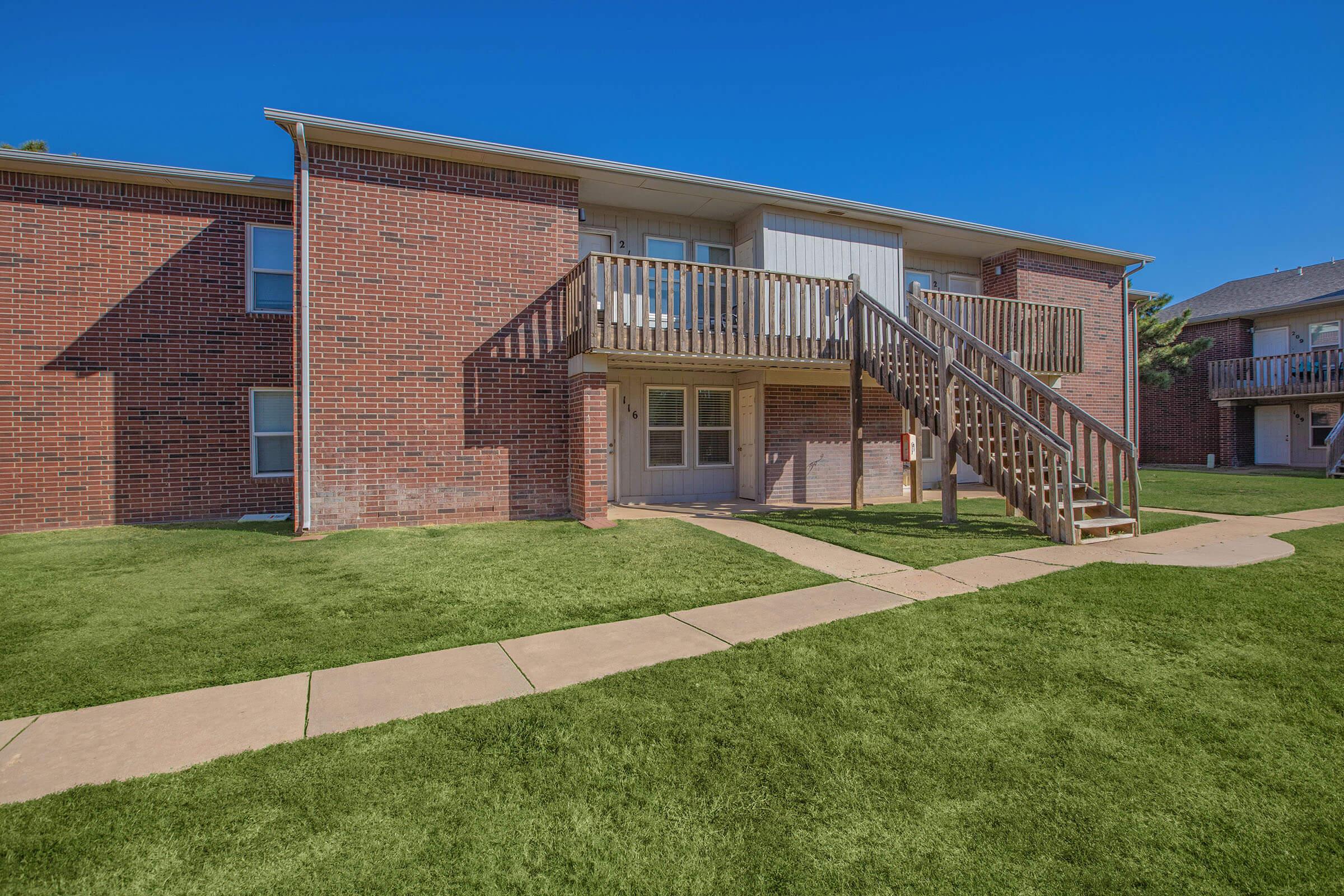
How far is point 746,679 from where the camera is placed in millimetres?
3695

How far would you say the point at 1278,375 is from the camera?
21.2 metres

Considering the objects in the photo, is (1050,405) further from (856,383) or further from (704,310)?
(704,310)

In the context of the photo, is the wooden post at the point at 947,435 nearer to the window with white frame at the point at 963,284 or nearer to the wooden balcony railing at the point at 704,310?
the wooden balcony railing at the point at 704,310

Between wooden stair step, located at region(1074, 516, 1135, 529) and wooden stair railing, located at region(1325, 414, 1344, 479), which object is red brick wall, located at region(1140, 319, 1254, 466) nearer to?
wooden stair railing, located at region(1325, 414, 1344, 479)

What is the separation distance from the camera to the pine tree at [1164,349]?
890 inches

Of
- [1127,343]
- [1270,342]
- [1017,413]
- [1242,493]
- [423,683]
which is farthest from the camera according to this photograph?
[1270,342]

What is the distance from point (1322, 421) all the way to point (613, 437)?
949 inches

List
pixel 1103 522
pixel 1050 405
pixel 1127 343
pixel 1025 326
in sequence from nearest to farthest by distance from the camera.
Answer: pixel 1103 522
pixel 1050 405
pixel 1025 326
pixel 1127 343

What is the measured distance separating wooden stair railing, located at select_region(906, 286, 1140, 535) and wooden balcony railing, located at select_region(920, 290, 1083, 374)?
2.43 feet

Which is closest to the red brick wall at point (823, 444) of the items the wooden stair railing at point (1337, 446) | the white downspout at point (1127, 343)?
the white downspout at point (1127, 343)

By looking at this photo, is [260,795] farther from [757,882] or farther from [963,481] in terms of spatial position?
[963,481]

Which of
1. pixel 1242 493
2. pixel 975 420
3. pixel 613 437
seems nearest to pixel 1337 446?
pixel 1242 493

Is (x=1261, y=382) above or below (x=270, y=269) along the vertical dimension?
below

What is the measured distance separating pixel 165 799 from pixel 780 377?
1067cm
